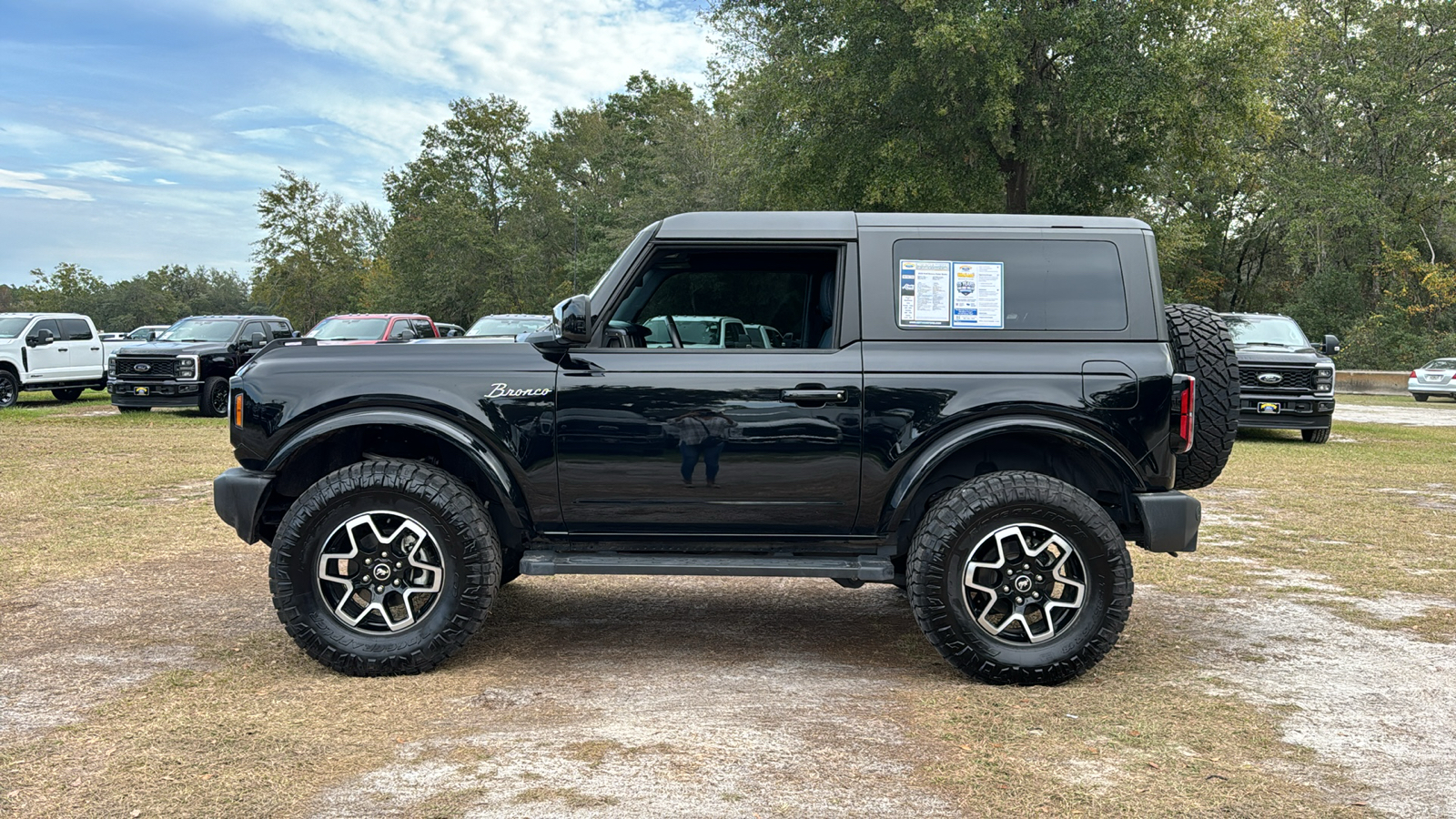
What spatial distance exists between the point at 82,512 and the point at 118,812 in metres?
6.45

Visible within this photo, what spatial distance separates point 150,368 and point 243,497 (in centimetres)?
1624

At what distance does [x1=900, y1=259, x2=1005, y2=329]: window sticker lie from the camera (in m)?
4.71

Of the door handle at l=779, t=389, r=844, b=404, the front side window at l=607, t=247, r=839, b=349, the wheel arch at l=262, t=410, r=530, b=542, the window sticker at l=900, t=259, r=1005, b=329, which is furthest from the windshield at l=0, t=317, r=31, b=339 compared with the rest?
the window sticker at l=900, t=259, r=1005, b=329

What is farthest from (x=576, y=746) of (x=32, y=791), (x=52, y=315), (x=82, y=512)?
(x=52, y=315)

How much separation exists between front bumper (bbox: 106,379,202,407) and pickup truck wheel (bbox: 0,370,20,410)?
140 inches

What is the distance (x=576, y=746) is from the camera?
376cm

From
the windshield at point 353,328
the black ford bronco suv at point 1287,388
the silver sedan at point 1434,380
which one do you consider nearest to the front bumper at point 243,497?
the black ford bronco suv at point 1287,388

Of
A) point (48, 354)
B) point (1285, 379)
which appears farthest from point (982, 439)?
point (48, 354)

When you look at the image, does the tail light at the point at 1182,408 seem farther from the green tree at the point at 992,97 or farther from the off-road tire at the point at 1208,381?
the green tree at the point at 992,97

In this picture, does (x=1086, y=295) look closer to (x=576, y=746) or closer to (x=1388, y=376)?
(x=576, y=746)

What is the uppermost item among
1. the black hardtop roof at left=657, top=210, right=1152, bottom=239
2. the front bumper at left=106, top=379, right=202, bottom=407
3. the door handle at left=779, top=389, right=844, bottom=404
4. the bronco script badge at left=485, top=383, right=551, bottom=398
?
the black hardtop roof at left=657, top=210, right=1152, bottom=239

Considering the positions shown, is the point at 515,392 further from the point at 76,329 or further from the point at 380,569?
the point at 76,329

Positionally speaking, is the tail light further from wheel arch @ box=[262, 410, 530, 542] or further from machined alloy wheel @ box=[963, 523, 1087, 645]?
wheel arch @ box=[262, 410, 530, 542]

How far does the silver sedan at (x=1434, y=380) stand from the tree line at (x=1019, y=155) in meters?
6.54
